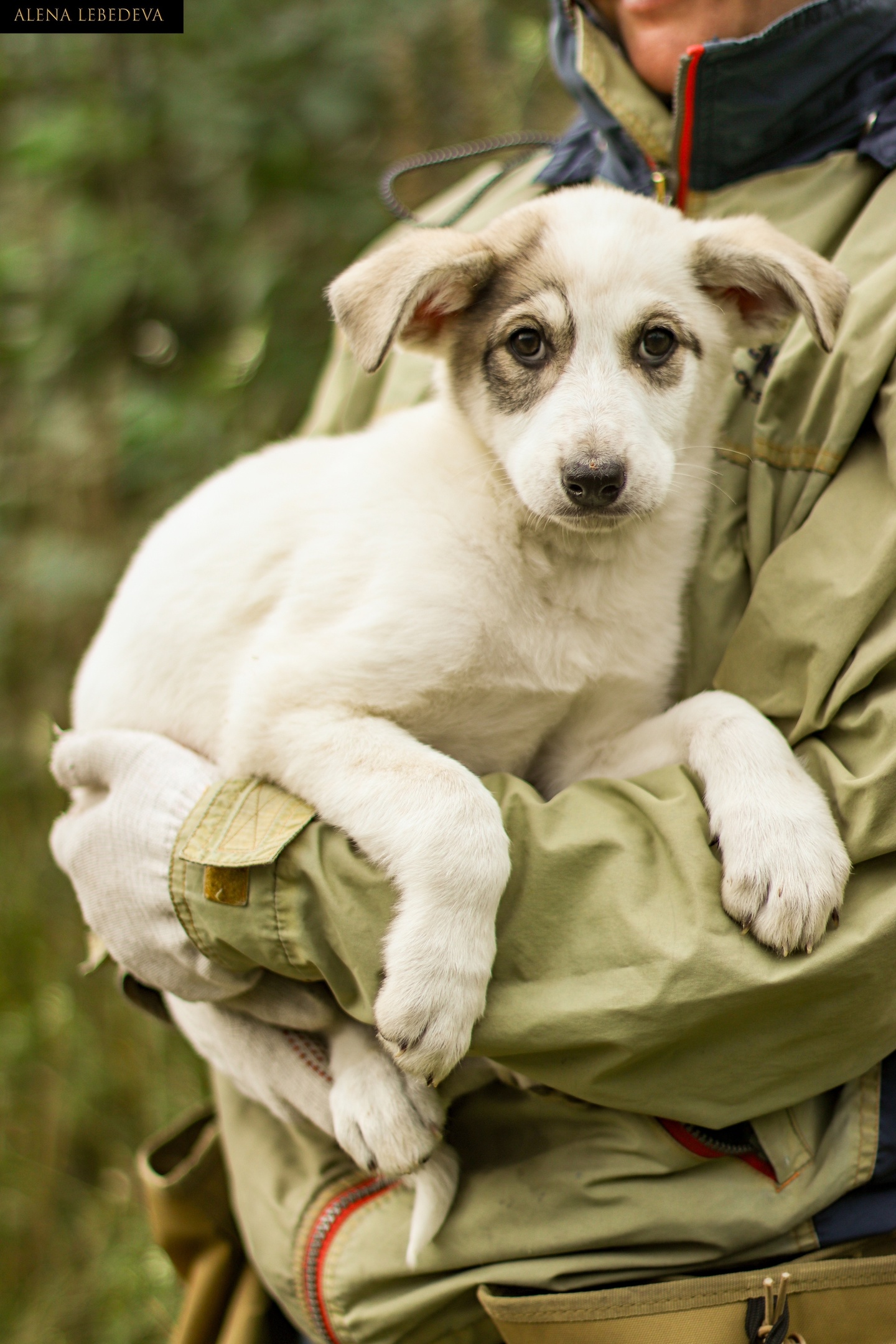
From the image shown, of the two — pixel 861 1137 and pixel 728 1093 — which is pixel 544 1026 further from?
pixel 861 1137

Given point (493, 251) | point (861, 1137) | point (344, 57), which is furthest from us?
point (344, 57)

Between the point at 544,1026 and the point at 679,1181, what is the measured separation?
42 centimetres

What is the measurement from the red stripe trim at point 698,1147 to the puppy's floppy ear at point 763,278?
4.52 ft

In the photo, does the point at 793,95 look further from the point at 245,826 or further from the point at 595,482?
the point at 245,826

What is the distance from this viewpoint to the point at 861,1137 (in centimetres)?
176

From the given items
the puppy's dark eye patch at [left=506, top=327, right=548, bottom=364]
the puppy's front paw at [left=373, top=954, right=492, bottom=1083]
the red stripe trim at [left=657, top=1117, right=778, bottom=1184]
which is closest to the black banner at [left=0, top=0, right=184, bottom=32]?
the puppy's dark eye patch at [left=506, top=327, right=548, bottom=364]

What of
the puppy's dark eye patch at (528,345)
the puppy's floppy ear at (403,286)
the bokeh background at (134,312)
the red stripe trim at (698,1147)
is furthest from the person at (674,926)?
the bokeh background at (134,312)

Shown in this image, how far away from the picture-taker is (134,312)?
14.1 feet

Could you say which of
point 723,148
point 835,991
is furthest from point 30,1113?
point 723,148

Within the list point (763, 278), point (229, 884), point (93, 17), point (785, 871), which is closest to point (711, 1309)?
point (785, 871)

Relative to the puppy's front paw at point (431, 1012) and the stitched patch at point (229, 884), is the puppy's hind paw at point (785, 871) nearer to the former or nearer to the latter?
the puppy's front paw at point (431, 1012)

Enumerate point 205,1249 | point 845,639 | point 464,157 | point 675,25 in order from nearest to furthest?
1. point 845,639
2. point 675,25
3. point 205,1249
4. point 464,157

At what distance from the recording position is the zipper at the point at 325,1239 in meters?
1.93

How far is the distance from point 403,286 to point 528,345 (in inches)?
11.4
